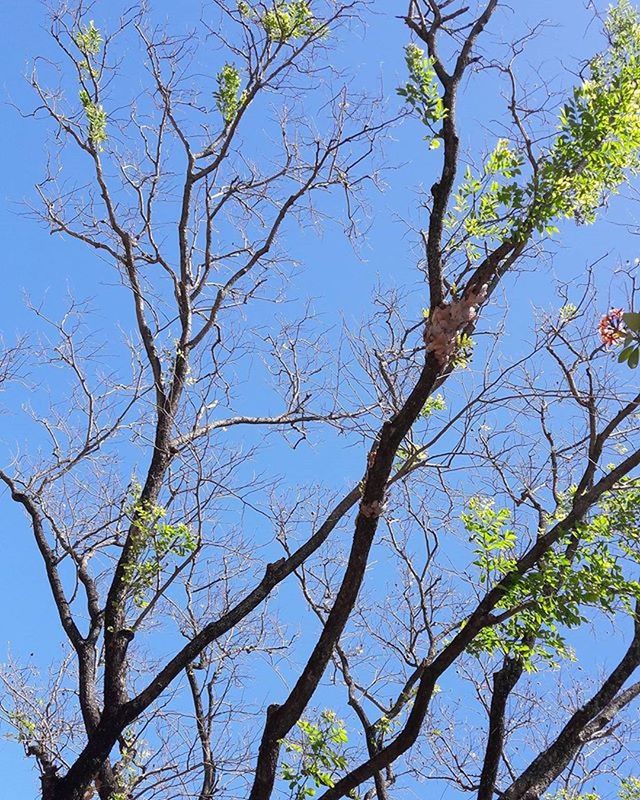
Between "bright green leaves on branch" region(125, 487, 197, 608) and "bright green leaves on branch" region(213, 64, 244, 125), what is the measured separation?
3.79 m

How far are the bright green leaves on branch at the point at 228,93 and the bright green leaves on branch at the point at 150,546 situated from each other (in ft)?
12.4

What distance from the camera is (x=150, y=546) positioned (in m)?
6.85

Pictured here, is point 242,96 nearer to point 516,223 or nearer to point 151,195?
point 151,195

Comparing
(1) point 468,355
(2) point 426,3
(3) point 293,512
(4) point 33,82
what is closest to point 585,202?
(1) point 468,355

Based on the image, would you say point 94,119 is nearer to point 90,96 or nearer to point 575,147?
point 90,96

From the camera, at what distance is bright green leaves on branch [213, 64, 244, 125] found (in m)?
7.81

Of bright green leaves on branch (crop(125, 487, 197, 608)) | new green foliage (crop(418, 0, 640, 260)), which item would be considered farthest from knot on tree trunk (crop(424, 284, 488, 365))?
bright green leaves on branch (crop(125, 487, 197, 608))

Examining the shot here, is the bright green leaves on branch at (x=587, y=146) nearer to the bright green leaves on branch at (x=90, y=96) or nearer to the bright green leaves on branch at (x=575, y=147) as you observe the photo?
the bright green leaves on branch at (x=575, y=147)

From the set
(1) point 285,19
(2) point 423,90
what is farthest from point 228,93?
(2) point 423,90

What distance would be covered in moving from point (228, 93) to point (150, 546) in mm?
4208

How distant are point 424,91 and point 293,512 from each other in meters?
4.24

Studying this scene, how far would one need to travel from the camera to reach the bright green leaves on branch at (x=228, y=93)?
7.81 metres

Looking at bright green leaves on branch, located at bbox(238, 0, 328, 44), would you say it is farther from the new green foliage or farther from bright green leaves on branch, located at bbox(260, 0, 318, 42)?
the new green foliage

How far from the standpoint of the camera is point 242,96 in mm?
7938
